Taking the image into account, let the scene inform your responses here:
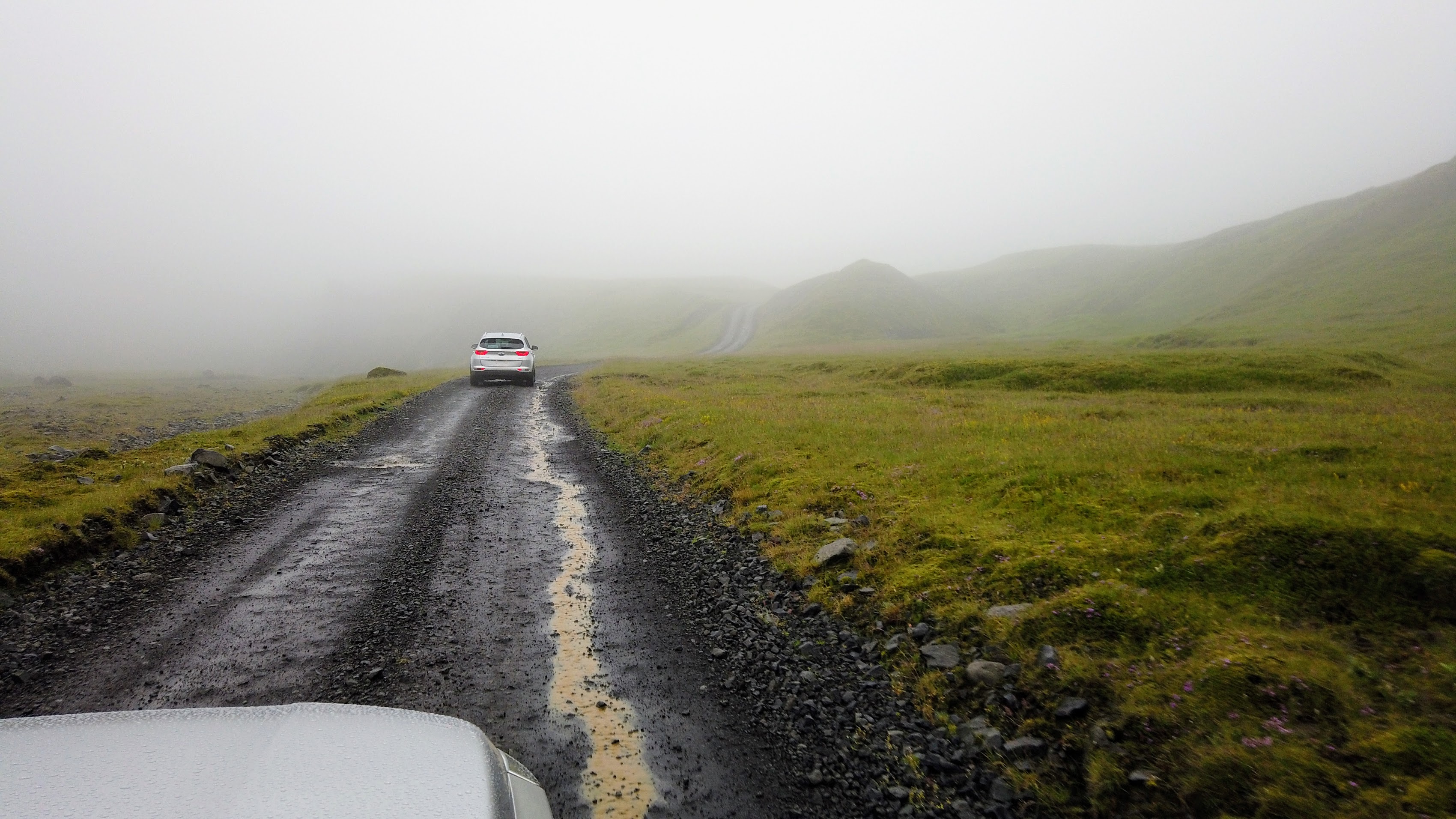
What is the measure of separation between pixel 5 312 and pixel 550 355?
543ft

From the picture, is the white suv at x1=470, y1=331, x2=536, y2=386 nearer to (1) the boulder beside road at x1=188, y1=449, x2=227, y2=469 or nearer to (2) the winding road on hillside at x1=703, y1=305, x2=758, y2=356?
(1) the boulder beside road at x1=188, y1=449, x2=227, y2=469

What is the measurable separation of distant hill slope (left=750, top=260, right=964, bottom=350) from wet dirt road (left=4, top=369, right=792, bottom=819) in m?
84.1

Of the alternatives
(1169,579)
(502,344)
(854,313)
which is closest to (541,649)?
(1169,579)

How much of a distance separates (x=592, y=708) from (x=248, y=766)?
374cm

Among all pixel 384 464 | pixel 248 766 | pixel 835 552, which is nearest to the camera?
pixel 248 766

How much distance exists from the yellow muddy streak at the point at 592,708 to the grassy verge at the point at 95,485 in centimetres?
716

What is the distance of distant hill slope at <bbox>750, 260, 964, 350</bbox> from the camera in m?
108

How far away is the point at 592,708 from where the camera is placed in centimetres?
603

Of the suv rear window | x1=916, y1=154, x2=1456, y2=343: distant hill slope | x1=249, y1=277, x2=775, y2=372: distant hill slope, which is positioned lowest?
x1=916, y1=154, x2=1456, y2=343: distant hill slope

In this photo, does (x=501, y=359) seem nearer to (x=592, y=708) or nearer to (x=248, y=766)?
(x=592, y=708)

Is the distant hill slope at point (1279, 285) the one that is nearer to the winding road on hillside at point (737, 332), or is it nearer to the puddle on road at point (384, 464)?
the winding road on hillside at point (737, 332)

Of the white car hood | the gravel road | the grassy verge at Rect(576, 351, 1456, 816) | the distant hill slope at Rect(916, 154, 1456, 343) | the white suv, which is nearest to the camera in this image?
the white car hood

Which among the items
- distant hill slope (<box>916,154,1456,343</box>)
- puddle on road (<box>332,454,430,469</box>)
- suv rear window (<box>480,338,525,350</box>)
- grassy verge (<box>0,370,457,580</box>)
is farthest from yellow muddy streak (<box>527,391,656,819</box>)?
distant hill slope (<box>916,154,1456,343</box>)

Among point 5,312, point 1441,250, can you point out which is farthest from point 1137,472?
point 5,312
